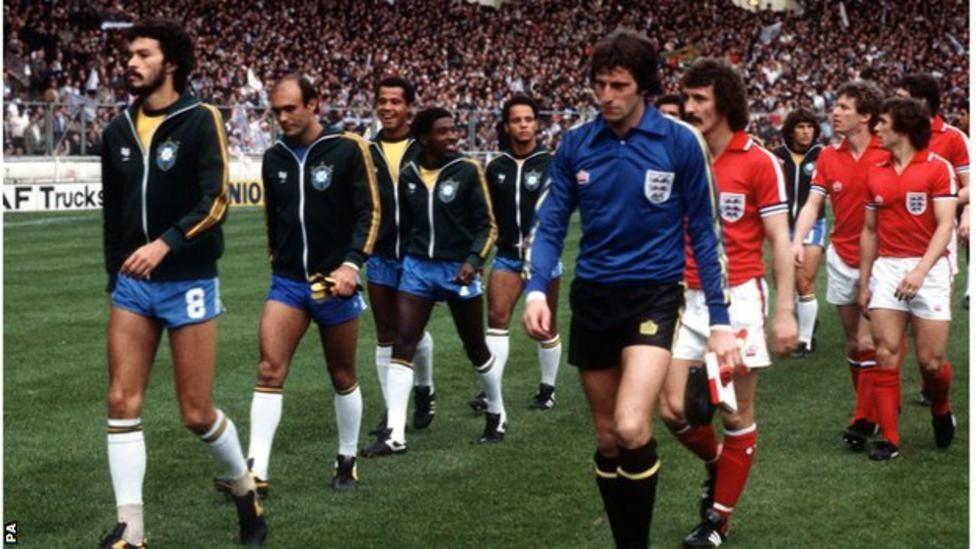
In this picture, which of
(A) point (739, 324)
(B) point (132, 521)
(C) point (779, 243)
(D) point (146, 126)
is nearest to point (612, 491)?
(A) point (739, 324)

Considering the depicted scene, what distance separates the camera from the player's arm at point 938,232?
8477mm

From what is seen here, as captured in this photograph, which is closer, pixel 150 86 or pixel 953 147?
pixel 150 86

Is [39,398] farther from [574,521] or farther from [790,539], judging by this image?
[790,539]

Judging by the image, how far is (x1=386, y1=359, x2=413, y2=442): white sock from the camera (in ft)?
30.1

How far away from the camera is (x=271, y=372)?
7.89 m

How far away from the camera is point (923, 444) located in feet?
30.9

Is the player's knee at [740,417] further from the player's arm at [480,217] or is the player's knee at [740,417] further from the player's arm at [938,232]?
the player's arm at [480,217]

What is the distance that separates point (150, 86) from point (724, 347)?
8.30ft

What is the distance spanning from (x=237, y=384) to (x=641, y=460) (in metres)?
6.01

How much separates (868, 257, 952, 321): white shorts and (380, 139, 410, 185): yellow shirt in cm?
281

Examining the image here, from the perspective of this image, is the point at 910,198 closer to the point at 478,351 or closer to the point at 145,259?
the point at 478,351

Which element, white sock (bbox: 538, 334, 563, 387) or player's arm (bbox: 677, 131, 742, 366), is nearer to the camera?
player's arm (bbox: 677, 131, 742, 366)

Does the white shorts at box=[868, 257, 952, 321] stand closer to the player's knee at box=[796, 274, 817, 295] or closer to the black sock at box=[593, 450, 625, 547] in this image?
the black sock at box=[593, 450, 625, 547]

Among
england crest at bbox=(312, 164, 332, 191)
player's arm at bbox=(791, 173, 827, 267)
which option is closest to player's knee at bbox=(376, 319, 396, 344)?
england crest at bbox=(312, 164, 332, 191)
